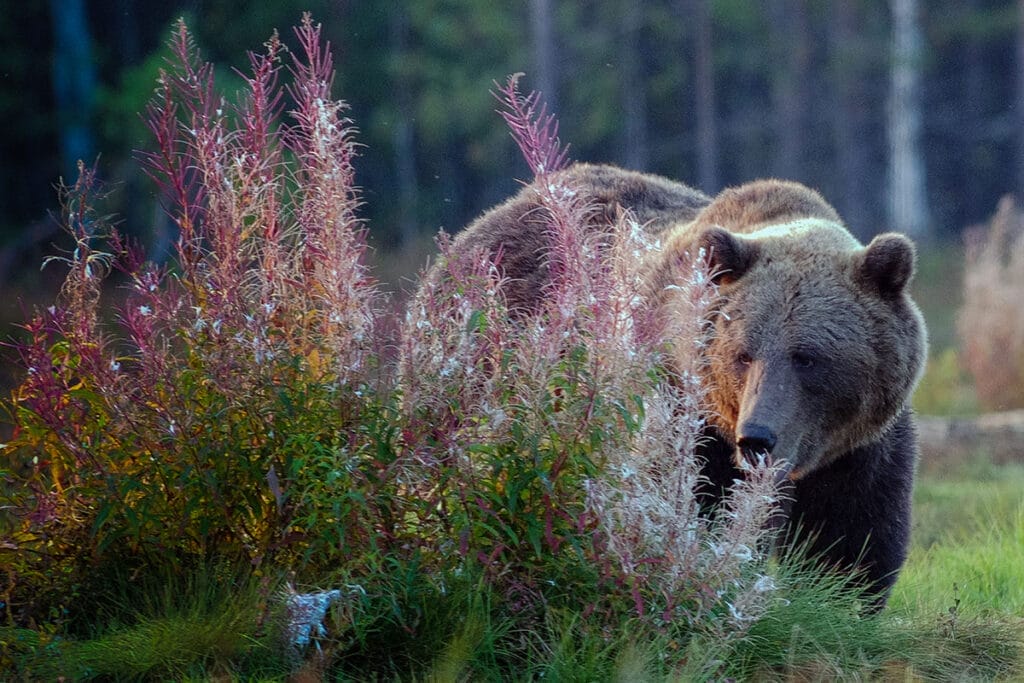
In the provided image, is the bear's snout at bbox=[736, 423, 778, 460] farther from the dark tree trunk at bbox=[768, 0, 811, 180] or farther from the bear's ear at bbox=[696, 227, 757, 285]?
the dark tree trunk at bbox=[768, 0, 811, 180]

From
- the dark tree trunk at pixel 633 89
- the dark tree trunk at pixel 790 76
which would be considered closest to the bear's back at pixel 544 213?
the dark tree trunk at pixel 633 89

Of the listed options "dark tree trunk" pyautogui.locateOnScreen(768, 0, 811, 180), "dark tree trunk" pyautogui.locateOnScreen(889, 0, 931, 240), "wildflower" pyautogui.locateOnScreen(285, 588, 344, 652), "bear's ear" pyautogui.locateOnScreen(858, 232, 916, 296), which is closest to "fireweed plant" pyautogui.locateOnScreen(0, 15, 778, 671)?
"wildflower" pyautogui.locateOnScreen(285, 588, 344, 652)

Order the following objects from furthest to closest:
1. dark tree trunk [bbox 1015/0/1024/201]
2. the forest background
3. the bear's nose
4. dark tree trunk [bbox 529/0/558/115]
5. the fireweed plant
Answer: dark tree trunk [bbox 1015/0/1024/201] → dark tree trunk [bbox 529/0/558/115] → the forest background → the bear's nose → the fireweed plant

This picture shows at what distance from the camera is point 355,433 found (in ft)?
12.3

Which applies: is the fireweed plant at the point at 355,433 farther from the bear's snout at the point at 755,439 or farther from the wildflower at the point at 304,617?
the bear's snout at the point at 755,439

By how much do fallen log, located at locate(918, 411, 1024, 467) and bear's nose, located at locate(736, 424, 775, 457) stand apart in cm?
517

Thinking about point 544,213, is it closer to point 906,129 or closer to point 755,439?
point 755,439

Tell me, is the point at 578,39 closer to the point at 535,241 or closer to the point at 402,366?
the point at 535,241

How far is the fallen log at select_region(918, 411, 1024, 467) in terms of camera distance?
8.92 meters

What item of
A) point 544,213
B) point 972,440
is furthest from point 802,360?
point 972,440

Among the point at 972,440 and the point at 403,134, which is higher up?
the point at 403,134

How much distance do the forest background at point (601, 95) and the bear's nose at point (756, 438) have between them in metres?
14.9

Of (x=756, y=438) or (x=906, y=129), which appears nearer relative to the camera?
(x=756, y=438)

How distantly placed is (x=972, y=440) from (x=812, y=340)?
208 inches
